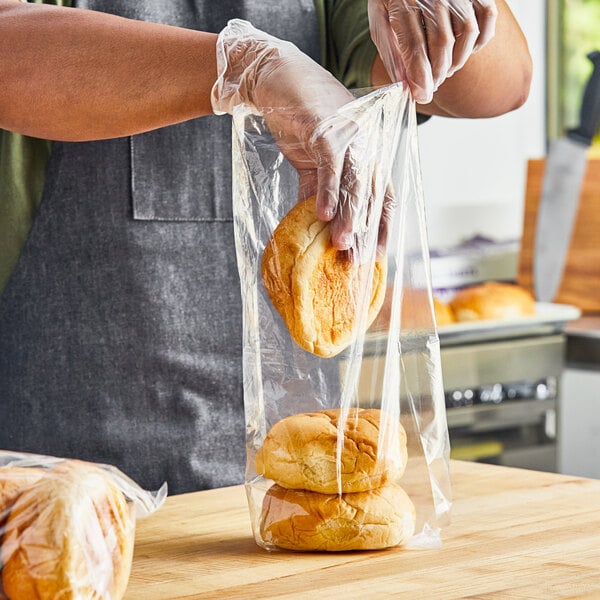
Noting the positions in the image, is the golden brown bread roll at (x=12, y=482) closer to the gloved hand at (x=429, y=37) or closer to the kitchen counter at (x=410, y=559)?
the kitchen counter at (x=410, y=559)

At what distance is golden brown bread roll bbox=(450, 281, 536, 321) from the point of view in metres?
2.27

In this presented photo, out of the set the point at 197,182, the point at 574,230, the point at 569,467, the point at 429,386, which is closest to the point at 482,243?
the point at 574,230

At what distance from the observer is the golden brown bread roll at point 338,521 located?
852mm

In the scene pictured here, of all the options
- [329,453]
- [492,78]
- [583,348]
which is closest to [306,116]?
[329,453]

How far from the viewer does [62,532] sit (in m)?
0.63

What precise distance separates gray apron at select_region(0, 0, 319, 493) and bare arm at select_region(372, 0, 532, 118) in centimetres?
29

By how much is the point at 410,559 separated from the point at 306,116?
0.37 metres

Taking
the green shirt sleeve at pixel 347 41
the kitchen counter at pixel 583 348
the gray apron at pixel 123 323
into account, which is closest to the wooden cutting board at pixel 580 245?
the kitchen counter at pixel 583 348

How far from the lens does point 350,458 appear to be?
2.78 ft

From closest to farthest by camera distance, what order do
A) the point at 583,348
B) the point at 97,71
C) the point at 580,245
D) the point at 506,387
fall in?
1. the point at 97,71
2. the point at 506,387
3. the point at 583,348
4. the point at 580,245

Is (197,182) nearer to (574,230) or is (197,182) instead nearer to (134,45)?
(134,45)

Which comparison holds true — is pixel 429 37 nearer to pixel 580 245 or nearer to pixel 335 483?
pixel 335 483

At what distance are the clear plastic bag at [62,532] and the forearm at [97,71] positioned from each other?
370mm

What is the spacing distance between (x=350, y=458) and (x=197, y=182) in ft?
1.60
